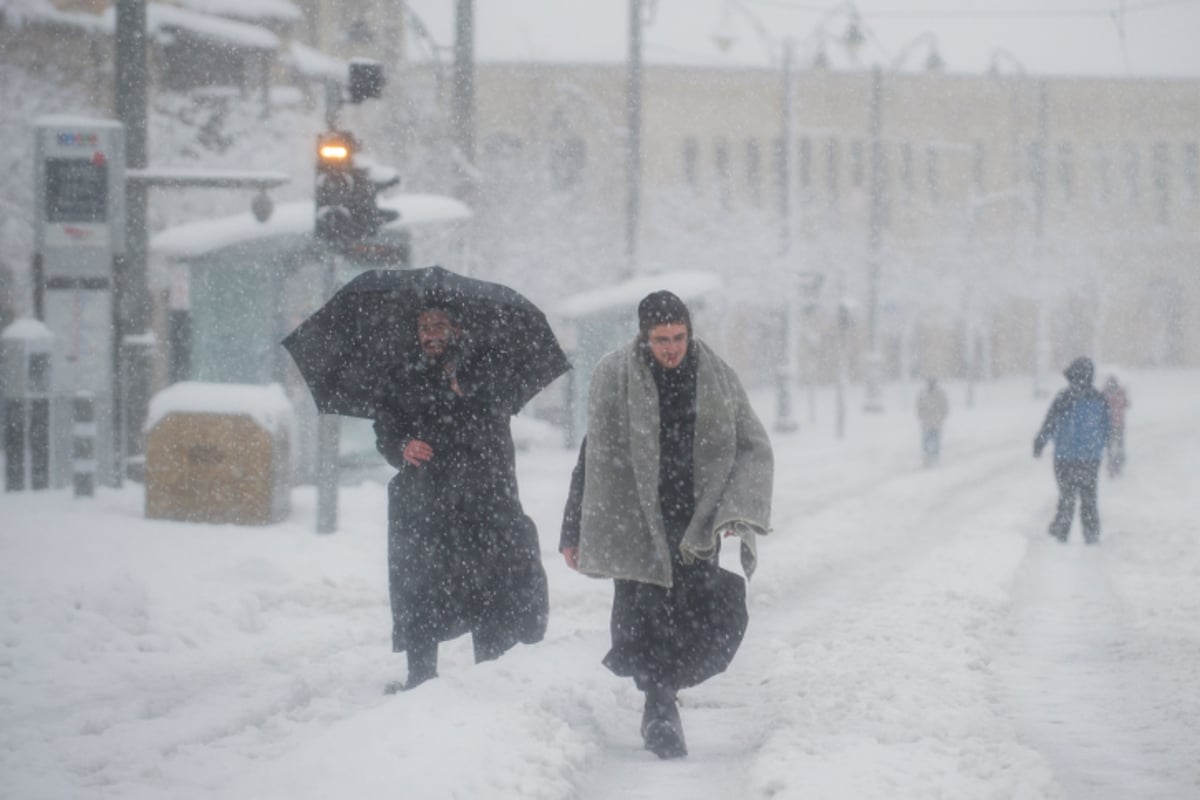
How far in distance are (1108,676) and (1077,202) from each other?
5193 cm

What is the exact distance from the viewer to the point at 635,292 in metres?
24.3

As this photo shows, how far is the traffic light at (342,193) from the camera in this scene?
39.9 ft

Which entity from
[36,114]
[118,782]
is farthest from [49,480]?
[36,114]

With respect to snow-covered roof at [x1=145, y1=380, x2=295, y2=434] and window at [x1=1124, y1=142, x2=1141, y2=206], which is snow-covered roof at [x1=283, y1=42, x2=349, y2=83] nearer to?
snow-covered roof at [x1=145, y1=380, x2=295, y2=434]

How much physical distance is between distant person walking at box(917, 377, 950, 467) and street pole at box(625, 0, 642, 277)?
4808mm

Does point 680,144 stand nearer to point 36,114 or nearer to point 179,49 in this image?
point 179,49

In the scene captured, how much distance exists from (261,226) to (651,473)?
11583 millimetres

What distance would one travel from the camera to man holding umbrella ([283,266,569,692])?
23.4 feet

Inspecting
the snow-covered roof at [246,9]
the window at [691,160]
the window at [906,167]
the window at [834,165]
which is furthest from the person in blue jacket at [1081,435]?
the window at [906,167]

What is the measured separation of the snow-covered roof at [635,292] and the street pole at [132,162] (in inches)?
356

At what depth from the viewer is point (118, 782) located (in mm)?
5762

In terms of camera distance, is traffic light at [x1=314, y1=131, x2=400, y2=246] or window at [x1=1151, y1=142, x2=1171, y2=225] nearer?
traffic light at [x1=314, y1=131, x2=400, y2=246]

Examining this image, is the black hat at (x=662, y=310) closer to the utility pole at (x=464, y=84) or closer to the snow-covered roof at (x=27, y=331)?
the snow-covered roof at (x=27, y=331)

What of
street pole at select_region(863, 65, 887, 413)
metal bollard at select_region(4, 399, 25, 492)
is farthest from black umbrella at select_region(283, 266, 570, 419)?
street pole at select_region(863, 65, 887, 413)
